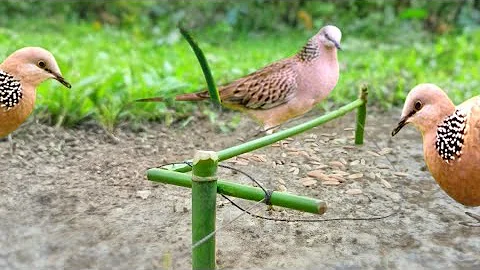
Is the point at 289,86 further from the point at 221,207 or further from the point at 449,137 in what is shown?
the point at 449,137

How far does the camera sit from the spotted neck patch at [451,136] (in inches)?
84.8

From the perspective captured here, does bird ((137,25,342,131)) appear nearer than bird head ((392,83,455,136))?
No

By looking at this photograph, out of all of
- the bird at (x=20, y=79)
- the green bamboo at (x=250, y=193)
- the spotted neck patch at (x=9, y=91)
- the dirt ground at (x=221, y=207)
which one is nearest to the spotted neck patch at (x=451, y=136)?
the dirt ground at (x=221, y=207)

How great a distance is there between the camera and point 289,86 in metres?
2.80

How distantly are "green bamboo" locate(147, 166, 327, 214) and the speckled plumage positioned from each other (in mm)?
520

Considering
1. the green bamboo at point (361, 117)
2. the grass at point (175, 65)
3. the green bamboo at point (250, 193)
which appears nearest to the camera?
the green bamboo at point (250, 193)

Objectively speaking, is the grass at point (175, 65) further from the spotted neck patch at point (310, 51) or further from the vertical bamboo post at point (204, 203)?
the vertical bamboo post at point (204, 203)

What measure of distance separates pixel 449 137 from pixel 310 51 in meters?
0.72

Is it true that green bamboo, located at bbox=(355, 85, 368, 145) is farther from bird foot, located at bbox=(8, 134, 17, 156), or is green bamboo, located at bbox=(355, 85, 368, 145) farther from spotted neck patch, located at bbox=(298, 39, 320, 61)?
bird foot, located at bbox=(8, 134, 17, 156)

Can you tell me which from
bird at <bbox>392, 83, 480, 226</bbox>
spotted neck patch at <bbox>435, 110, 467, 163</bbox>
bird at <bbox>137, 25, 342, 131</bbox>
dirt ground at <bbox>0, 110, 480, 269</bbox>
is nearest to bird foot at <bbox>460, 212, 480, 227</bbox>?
dirt ground at <bbox>0, 110, 480, 269</bbox>

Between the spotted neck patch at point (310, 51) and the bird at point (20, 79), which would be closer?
the bird at point (20, 79)

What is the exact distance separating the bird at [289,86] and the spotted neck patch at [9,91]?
410mm

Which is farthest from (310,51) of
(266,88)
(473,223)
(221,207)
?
(473,223)

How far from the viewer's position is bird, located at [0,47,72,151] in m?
2.50
